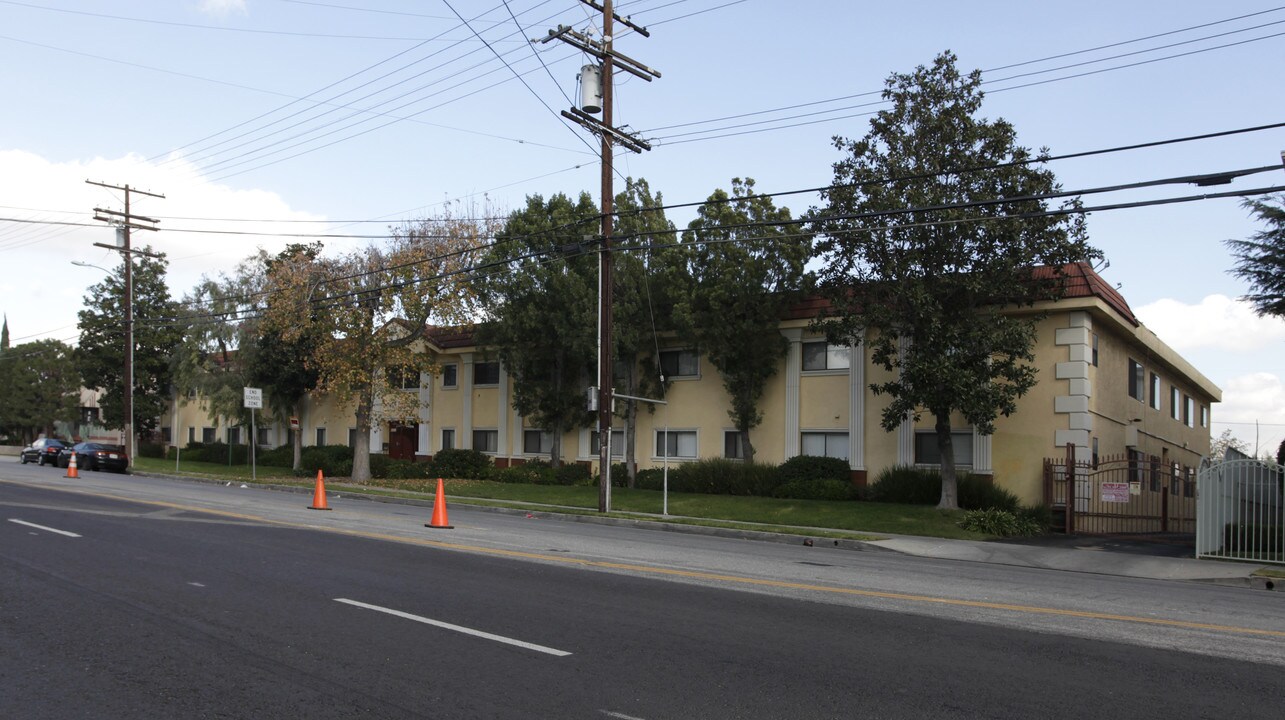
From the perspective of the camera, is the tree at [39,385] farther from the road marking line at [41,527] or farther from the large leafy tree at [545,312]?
the road marking line at [41,527]

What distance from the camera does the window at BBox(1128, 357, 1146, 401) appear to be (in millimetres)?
27938

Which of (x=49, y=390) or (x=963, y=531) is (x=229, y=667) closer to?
(x=963, y=531)

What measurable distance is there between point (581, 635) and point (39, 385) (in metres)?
72.5

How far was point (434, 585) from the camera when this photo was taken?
10336 mm

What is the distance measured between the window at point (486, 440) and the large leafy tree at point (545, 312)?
3.93m

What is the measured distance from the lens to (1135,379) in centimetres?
2848

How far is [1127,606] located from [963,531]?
981 centimetres

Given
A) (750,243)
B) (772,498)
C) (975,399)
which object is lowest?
(772,498)

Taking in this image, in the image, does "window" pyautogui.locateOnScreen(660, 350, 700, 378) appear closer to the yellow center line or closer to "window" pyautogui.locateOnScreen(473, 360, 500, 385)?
"window" pyautogui.locateOnScreen(473, 360, 500, 385)

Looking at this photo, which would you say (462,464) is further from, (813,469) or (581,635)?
(581,635)

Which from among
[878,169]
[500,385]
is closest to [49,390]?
[500,385]

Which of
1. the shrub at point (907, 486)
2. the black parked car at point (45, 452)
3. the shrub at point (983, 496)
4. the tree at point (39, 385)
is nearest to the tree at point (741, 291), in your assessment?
the shrub at point (907, 486)

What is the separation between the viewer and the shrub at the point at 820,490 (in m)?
26.4

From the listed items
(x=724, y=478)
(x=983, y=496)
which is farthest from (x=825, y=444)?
(x=983, y=496)
